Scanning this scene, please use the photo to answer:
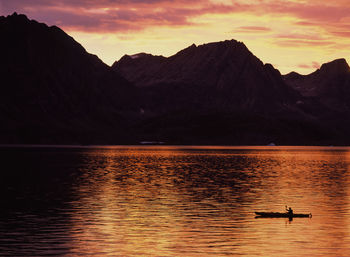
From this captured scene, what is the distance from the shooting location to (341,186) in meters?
114

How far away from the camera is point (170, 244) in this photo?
167 feet

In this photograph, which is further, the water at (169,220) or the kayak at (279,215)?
the kayak at (279,215)

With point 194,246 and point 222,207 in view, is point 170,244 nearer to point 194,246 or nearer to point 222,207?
point 194,246

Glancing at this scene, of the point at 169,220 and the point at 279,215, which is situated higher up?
the point at 279,215

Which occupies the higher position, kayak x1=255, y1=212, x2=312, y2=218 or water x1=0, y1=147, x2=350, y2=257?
kayak x1=255, y1=212, x2=312, y2=218

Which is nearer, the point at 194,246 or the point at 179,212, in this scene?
the point at 194,246

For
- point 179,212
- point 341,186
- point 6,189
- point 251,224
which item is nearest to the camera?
point 251,224

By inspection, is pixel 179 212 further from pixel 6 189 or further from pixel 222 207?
pixel 6 189

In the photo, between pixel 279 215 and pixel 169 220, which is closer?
pixel 169 220

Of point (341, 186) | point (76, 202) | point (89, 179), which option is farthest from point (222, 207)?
point (89, 179)

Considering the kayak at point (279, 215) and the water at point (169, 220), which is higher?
the kayak at point (279, 215)

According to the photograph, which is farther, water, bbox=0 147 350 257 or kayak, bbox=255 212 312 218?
kayak, bbox=255 212 312 218

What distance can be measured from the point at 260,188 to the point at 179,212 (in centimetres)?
3825

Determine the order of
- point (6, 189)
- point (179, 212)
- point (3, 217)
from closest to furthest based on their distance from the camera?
point (3, 217) < point (179, 212) < point (6, 189)
